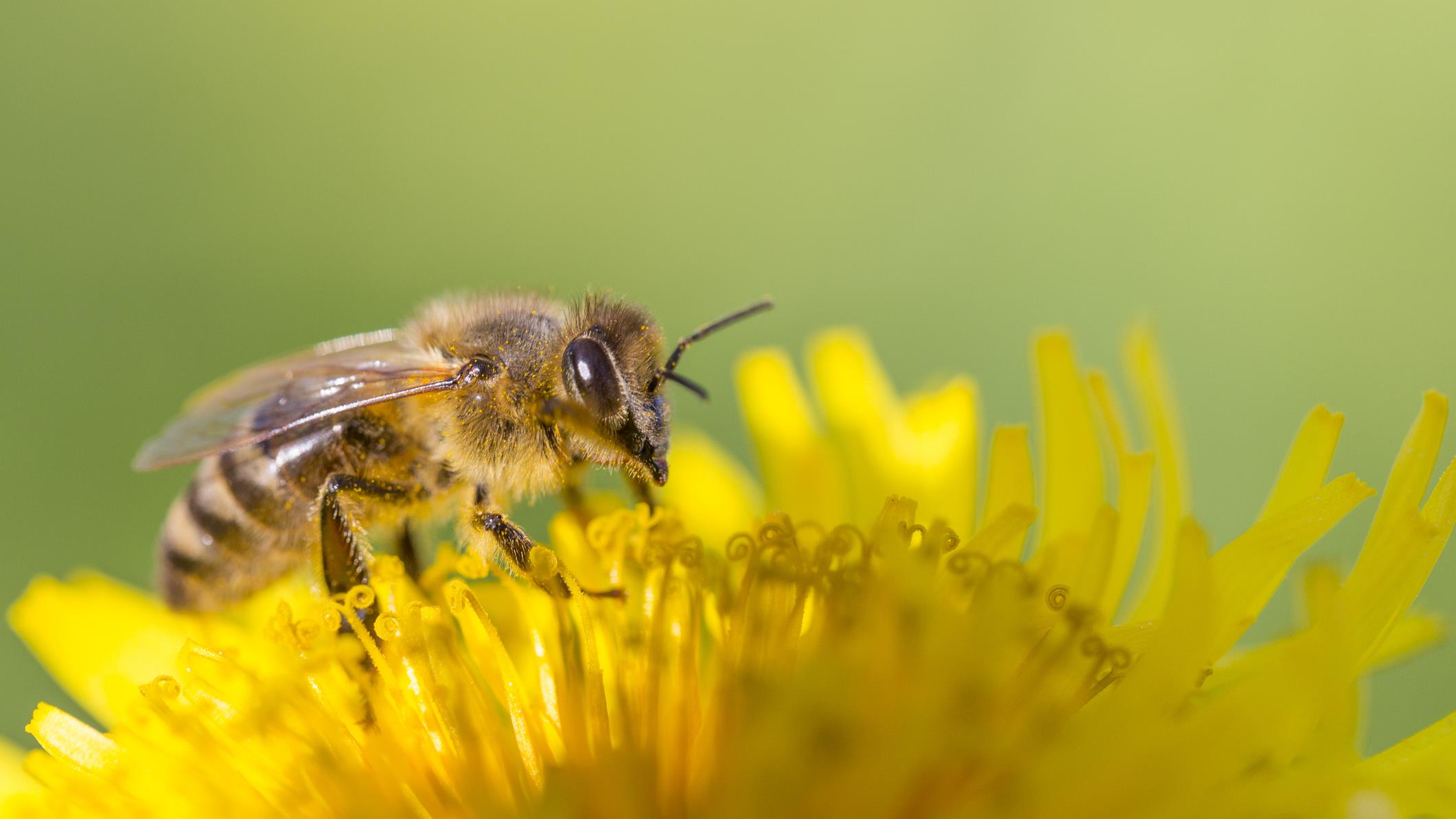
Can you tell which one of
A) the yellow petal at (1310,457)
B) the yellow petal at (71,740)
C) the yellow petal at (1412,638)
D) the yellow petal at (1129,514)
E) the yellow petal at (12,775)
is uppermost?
the yellow petal at (1310,457)

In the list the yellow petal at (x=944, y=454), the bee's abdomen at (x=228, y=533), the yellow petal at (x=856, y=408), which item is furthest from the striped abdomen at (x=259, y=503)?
the yellow petal at (x=944, y=454)

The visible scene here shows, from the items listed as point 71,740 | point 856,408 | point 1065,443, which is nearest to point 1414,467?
point 1065,443

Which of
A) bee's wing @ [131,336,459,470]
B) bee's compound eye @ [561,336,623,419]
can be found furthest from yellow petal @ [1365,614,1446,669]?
bee's wing @ [131,336,459,470]

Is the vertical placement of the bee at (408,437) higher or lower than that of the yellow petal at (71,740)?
higher

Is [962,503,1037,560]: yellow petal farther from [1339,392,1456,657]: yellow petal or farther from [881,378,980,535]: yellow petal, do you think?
[881,378,980,535]: yellow petal

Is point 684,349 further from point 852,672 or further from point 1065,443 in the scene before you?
point 852,672

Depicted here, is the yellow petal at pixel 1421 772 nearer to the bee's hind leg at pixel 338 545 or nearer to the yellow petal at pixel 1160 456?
the yellow petal at pixel 1160 456

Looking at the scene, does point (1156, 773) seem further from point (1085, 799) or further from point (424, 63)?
point (424, 63)
